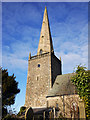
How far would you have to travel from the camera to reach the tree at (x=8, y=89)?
20938mm

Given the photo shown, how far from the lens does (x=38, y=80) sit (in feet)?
84.2

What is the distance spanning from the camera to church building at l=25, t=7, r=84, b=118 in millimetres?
21859

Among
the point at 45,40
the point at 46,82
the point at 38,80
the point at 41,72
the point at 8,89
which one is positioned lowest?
the point at 8,89

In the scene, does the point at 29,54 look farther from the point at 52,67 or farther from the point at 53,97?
the point at 53,97

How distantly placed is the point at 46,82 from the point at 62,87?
329cm

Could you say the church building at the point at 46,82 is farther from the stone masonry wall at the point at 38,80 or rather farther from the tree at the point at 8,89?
the tree at the point at 8,89

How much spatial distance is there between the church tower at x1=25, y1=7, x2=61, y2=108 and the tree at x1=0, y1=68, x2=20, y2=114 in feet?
11.0

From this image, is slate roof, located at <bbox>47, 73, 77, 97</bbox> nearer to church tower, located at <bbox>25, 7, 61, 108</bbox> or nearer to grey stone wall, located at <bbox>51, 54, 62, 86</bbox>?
church tower, located at <bbox>25, 7, 61, 108</bbox>

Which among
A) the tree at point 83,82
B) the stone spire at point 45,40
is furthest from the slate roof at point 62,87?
the stone spire at point 45,40

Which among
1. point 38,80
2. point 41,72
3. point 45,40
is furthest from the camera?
point 45,40

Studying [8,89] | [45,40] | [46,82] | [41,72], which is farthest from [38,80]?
[45,40]

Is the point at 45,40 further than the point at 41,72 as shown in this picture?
Yes

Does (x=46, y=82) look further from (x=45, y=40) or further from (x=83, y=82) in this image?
(x=45, y=40)

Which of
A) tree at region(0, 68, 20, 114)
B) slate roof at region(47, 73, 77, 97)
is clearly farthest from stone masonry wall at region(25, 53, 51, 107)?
tree at region(0, 68, 20, 114)
